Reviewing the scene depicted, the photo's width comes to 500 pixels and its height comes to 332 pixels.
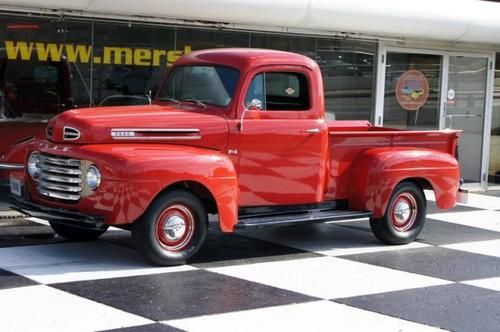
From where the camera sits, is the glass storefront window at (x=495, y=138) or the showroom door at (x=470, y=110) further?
the glass storefront window at (x=495, y=138)

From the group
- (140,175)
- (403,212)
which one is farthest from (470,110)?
(140,175)

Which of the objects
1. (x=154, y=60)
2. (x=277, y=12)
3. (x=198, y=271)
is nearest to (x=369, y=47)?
(x=277, y=12)

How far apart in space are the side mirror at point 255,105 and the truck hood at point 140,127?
1.13 ft

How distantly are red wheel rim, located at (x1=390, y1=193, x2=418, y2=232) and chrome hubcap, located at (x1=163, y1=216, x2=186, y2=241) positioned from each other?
2683 mm

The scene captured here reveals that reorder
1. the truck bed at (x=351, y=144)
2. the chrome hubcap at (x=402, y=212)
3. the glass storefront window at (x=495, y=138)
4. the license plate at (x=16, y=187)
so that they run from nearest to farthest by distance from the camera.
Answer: the license plate at (x=16, y=187)
the truck bed at (x=351, y=144)
the chrome hubcap at (x=402, y=212)
the glass storefront window at (x=495, y=138)

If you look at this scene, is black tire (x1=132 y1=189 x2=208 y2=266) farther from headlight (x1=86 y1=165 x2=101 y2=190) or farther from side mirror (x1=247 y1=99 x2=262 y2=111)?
side mirror (x1=247 y1=99 x2=262 y2=111)

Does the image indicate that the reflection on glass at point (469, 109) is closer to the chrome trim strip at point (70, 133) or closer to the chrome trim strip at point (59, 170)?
the chrome trim strip at point (70, 133)

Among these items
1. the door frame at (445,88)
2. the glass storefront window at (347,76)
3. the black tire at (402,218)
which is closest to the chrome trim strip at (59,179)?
the black tire at (402,218)

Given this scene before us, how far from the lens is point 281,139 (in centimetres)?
767

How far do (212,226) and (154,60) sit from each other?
112 inches

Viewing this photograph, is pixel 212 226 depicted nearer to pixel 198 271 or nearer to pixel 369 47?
pixel 198 271

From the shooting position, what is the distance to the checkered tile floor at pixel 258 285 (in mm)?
5445

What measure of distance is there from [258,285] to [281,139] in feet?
5.82

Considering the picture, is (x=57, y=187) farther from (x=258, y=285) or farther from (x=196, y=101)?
(x=258, y=285)
